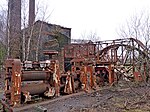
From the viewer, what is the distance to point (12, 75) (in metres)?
7.00

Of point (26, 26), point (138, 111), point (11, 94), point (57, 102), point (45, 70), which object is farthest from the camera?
point (26, 26)

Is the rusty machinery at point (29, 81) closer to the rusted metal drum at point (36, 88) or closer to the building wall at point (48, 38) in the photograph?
the rusted metal drum at point (36, 88)

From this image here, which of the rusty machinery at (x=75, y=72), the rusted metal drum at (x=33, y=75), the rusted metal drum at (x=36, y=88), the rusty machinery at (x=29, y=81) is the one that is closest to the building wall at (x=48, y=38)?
the rusty machinery at (x=75, y=72)

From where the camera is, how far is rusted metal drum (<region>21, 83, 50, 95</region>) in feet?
24.3

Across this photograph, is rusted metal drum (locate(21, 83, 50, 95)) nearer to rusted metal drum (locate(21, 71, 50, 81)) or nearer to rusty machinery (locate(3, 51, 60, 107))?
rusty machinery (locate(3, 51, 60, 107))

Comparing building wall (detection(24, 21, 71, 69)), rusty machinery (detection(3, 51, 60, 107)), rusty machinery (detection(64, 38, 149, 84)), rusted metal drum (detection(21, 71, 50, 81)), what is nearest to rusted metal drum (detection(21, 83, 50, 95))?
rusty machinery (detection(3, 51, 60, 107))

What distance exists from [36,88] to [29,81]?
41 cm

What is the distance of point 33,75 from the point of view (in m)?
7.65

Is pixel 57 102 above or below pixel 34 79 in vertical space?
below

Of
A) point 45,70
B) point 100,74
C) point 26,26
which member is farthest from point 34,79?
point 26,26

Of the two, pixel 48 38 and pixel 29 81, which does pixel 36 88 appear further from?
pixel 48 38

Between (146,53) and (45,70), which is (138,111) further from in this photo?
(45,70)

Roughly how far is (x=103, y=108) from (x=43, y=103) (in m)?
2.07

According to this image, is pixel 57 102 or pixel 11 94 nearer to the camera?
pixel 11 94
